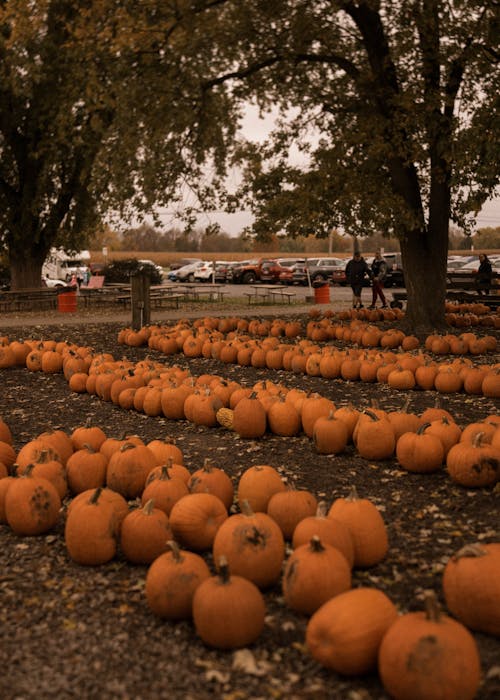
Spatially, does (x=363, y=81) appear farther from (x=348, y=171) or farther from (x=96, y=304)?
(x=96, y=304)

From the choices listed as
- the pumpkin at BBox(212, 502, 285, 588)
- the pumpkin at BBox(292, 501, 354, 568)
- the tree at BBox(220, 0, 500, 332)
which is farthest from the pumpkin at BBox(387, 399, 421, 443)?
the tree at BBox(220, 0, 500, 332)

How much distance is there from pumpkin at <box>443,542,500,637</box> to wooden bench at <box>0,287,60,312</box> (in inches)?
825

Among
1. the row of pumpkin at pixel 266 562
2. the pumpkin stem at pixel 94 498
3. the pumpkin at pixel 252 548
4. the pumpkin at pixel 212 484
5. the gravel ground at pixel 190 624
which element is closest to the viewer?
the row of pumpkin at pixel 266 562

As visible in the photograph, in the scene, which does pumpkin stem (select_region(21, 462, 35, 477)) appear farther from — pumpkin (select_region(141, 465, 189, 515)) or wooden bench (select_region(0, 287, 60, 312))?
wooden bench (select_region(0, 287, 60, 312))

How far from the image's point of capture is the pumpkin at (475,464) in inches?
201

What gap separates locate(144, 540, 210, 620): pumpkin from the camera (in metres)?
3.42

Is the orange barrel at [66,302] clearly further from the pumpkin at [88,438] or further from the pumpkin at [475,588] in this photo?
the pumpkin at [475,588]

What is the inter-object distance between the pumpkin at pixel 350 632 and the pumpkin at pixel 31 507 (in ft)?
6.66

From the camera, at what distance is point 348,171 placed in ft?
43.8

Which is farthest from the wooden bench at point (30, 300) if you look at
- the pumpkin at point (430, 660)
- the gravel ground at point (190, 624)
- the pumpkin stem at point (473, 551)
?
the pumpkin at point (430, 660)

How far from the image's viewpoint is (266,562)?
12.2 ft

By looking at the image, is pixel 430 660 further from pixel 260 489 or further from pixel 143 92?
pixel 143 92

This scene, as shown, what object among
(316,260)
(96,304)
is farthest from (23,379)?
(316,260)

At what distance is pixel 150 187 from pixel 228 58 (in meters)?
3.21
